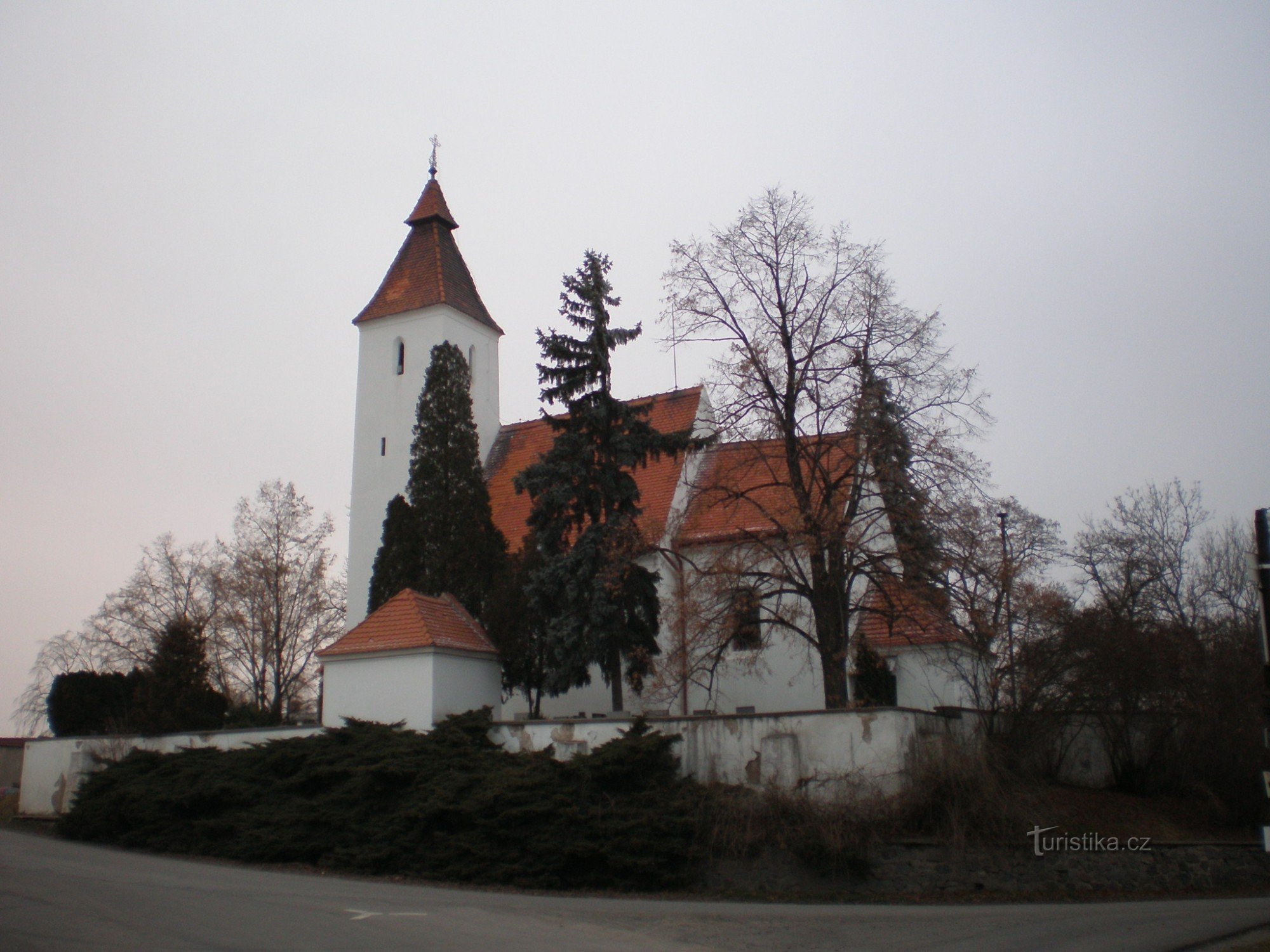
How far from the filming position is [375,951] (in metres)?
9.94

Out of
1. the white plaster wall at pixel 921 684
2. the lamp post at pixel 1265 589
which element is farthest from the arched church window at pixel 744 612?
the lamp post at pixel 1265 589

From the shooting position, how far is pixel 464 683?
23375mm

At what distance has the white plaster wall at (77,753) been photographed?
77.6 feet

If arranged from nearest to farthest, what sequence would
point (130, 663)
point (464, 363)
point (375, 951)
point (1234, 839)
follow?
point (375, 951), point (1234, 839), point (464, 363), point (130, 663)

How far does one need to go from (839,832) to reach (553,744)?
19.3ft

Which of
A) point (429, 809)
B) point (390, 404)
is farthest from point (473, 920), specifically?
point (390, 404)

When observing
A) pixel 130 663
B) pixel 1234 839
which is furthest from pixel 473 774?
pixel 130 663

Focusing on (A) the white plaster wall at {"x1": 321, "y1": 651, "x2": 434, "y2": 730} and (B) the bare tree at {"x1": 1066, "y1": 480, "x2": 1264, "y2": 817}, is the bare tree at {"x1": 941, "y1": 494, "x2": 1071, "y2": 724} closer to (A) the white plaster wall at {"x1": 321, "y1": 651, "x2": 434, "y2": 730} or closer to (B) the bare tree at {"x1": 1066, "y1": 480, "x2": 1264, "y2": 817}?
(B) the bare tree at {"x1": 1066, "y1": 480, "x2": 1264, "y2": 817}

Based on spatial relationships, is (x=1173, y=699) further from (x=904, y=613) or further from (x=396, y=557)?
(x=396, y=557)

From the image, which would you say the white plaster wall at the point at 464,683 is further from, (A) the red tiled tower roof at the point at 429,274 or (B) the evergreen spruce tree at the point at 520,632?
(A) the red tiled tower roof at the point at 429,274

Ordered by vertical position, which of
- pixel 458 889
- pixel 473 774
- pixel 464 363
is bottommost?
pixel 458 889

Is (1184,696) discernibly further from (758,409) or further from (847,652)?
(758,409)

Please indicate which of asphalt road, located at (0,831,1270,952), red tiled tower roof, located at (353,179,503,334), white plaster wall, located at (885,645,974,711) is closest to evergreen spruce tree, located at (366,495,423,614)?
red tiled tower roof, located at (353,179,503,334)

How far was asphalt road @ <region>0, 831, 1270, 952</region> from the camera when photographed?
10.6 m
